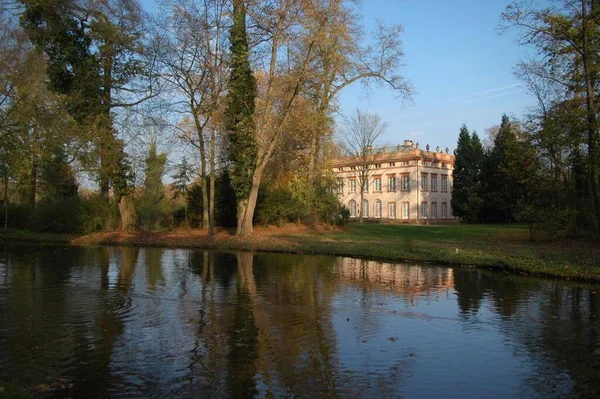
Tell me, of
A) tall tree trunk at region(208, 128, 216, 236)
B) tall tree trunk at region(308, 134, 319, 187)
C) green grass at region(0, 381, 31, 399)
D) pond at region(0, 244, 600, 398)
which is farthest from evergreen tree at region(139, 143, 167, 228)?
green grass at region(0, 381, 31, 399)

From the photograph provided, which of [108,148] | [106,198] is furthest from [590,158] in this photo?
[106,198]

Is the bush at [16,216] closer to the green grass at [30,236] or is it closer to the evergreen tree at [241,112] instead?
the green grass at [30,236]

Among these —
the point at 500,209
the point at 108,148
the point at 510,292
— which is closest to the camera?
the point at 510,292

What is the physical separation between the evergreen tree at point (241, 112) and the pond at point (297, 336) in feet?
46.6

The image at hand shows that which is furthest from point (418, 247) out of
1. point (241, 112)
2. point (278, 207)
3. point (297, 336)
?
point (297, 336)

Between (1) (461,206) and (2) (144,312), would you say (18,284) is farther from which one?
(1) (461,206)

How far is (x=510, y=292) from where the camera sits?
12.3 metres

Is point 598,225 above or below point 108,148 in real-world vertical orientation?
below

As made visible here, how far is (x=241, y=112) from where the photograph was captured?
1086 inches

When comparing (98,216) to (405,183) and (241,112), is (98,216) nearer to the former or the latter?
(241,112)

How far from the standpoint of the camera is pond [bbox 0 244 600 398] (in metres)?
5.71

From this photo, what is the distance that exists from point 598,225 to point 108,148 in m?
25.8

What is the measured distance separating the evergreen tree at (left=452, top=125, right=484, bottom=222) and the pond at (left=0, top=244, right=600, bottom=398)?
141ft

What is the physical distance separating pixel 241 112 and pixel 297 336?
69.5ft
